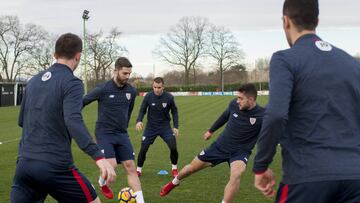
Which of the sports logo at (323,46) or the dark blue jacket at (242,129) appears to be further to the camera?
the dark blue jacket at (242,129)

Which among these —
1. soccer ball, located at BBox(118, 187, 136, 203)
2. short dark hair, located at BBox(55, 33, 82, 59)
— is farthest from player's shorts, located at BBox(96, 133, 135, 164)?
short dark hair, located at BBox(55, 33, 82, 59)

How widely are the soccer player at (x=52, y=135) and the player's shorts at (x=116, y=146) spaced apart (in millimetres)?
3410

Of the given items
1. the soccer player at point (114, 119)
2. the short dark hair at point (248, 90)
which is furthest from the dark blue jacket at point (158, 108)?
the short dark hair at point (248, 90)

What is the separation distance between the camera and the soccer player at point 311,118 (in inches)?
127

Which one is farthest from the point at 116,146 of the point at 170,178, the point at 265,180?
the point at 265,180

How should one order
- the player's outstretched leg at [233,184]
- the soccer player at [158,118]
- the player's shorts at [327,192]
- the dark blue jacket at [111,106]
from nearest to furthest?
the player's shorts at [327,192] → the player's outstretched leg at [233,184] → the dark blue jacket at [111,106] → the soccer player at [158,118]

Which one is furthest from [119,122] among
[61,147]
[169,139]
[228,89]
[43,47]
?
[228,89]

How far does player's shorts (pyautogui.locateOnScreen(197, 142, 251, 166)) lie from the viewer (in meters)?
7.56

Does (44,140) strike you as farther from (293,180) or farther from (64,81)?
(293,180)

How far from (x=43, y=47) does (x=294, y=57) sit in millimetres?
67576

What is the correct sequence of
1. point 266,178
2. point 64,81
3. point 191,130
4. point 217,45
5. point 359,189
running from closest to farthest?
point 359,189 < point 266,178 < point 64,81 < point 191,130 < point 217,45

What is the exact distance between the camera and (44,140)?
14.7ft

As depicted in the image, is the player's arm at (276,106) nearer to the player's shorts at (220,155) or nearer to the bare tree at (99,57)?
the player's shorts at (220,155)

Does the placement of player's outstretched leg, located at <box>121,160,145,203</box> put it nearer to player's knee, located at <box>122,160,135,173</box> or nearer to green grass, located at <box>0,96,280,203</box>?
player's knee, located at <box>122,160,135,173</box>
